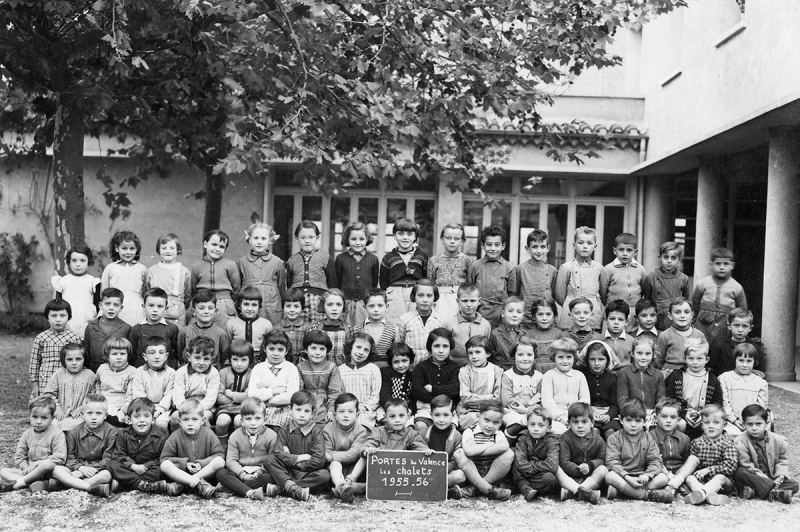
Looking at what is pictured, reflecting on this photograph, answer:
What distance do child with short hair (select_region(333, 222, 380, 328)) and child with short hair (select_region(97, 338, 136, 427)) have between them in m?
1.85

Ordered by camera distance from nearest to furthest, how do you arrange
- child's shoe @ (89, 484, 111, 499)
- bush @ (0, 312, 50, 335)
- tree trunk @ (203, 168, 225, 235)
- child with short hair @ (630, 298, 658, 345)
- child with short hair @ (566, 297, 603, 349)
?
child's shoe @ (89, 484, 111, 499) → child with short hair @ (566, 297, 603, 349) → child with short hair @ (630, 298, 658, 345) → tree trunk @ (203, 168, 225, 235) → bush @ (0, 312, 50, 335)

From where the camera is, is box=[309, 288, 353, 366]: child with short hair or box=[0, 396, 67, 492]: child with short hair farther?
box=[309, 288, 353, 366]: child with short hair

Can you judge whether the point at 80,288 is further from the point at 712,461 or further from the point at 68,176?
the point at 712,461

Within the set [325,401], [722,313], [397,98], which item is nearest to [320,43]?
[397,98]

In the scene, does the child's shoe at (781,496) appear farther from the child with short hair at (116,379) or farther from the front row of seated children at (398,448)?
the child with short hair at (116,379)

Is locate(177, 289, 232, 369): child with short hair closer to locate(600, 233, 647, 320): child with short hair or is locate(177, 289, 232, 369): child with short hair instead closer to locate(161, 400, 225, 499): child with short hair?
locate(161, 400, 225, 499): child with short hair

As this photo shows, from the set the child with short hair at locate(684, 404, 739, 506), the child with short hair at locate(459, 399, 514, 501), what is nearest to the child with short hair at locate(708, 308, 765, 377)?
the child with short hair at locate(684, 404, 739, 506)

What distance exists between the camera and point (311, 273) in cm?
726

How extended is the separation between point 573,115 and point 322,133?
8.81 metres

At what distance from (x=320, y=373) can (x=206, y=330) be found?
95 cm

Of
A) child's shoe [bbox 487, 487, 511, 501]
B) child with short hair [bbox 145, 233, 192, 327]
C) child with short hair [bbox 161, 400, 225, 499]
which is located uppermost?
child with short hair [bbox 145, 233, 192, 327]

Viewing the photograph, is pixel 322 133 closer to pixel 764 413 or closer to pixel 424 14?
pixel 424 14

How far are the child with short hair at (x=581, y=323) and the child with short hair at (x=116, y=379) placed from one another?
10.7ft

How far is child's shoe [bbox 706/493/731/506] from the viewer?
542 cm
